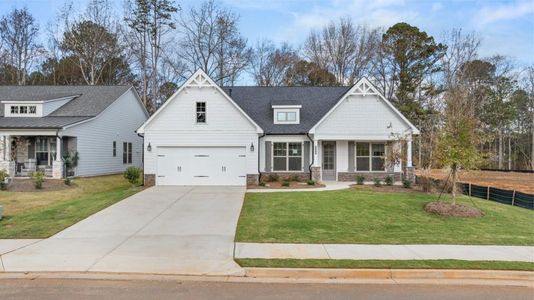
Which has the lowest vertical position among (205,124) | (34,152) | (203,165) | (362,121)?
(203,165)

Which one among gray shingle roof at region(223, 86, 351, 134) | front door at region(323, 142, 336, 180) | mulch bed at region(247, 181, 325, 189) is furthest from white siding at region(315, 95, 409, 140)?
mulch bed at region(247, 181, 325, 189)

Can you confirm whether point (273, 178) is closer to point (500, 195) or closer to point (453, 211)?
point (453, 211)

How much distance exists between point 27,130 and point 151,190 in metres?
9.91

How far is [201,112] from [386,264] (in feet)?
48.1

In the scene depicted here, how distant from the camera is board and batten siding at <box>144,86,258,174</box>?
19.6 m

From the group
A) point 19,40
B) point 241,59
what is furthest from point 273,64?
point 19,40

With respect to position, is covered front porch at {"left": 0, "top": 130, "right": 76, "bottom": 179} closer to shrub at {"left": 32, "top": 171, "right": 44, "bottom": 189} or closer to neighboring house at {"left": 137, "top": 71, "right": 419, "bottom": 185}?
shrub at {"left": 32, "top": 171, "right": 44, "bottom": 189}

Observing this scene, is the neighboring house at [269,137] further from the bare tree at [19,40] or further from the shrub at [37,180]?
the bare tree at [19,40]

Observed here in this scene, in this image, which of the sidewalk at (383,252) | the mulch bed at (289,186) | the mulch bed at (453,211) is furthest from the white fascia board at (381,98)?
the sidewalk at (383,252)

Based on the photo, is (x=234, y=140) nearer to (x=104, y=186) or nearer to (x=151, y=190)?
(x=151, y=190)

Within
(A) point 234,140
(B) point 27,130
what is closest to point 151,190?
(A) point 234,140

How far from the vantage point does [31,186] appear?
18875 millimetres

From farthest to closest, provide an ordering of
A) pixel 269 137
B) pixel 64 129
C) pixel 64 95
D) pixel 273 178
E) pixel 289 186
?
pixel 64 95 → pixel 64 129 → pixel 269 137 → pixel 273 178 → pixel 289 186

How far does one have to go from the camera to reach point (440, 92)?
123ft
